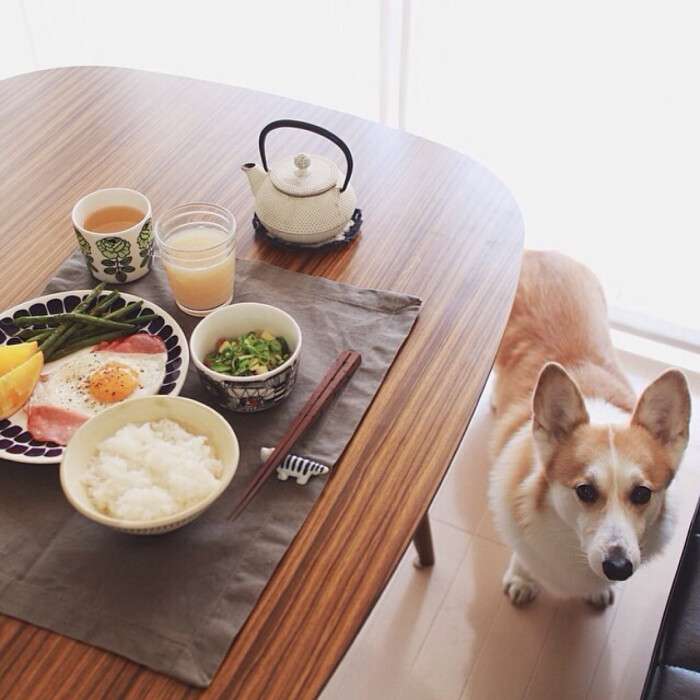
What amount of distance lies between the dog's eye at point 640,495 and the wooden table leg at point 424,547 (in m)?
0.54

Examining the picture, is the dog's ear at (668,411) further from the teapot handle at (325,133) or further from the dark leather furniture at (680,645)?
the teapot handle at (325,133)

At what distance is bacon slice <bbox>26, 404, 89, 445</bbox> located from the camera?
111 centimetres

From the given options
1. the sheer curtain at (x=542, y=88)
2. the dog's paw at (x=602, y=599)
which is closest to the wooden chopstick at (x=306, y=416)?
the dog's paw at (x=602, y=599)

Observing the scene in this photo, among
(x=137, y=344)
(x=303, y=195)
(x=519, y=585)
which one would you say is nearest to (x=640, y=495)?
(x=519, y=585)

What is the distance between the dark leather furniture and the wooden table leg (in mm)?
645

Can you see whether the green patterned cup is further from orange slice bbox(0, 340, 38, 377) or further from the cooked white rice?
the cooked white rice

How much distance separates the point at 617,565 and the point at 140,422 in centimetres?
86

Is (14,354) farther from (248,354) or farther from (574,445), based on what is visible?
(574,445)

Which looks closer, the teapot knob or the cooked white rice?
the cooked white rice

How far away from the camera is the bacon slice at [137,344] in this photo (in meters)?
1.23

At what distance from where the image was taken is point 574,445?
146 cm

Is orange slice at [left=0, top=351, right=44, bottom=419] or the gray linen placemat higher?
orange slice at [left=0, top=351, right=44, bottom=419]

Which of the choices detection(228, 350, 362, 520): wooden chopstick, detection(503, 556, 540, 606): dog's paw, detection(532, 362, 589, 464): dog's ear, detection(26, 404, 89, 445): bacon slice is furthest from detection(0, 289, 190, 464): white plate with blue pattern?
detection(503, 556, 540, 606): dog's paw

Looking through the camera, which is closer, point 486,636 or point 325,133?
point 325,133
